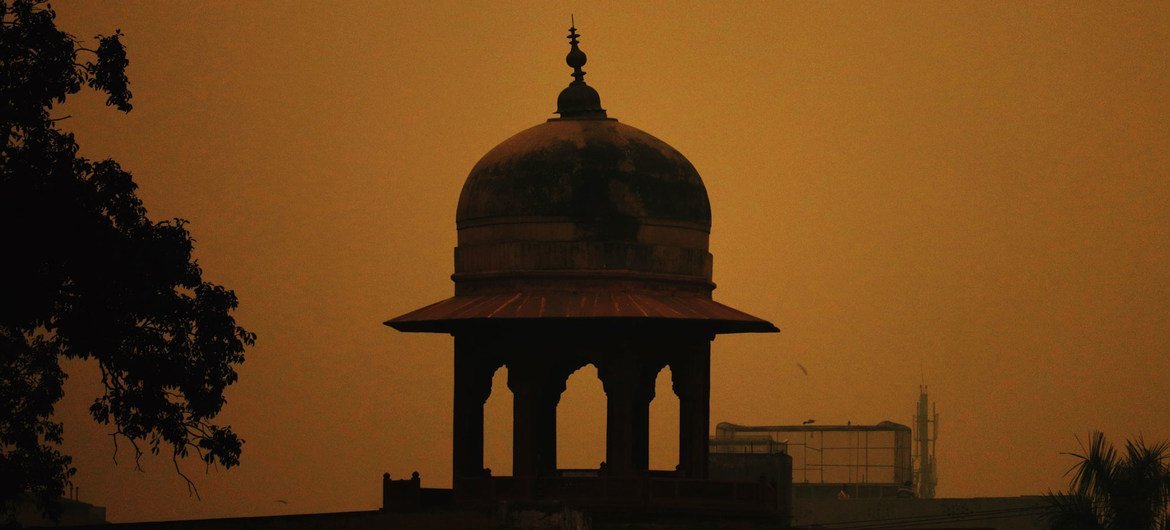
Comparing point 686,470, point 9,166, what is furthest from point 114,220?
Result: point 686,470

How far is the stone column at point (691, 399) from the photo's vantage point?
41.2m

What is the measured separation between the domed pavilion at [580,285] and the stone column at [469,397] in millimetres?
25

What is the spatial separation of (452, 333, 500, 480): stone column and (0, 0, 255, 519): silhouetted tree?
6.05 m

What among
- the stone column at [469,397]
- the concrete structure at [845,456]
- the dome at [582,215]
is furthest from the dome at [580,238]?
the concrete structure at [845,456]

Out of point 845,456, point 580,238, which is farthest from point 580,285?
point 845,456

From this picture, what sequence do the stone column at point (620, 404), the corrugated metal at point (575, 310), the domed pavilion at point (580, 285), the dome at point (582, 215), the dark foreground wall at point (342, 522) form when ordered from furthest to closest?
1. the dome at point (582, 215)
2. the domed pavilion at point (580, 285)
3. the stone column at point (620, 404)
4. the corrugated metal at point (575, 310)
5. the dark foreground wall at point (342, 522)

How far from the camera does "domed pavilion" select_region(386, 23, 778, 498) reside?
3997 cm

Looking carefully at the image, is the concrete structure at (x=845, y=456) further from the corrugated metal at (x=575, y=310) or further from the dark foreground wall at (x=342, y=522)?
the dark foreground wall at (x=342, y=522)

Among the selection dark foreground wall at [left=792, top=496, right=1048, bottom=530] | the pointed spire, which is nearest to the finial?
the pointed spire

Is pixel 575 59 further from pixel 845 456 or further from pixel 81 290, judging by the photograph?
pixel 845 456

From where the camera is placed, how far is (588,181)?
40.3 metres

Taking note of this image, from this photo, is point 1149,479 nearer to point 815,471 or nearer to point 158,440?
point 158,440

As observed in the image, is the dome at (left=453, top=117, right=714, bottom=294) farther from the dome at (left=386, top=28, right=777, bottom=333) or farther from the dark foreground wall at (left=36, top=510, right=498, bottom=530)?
the dark foreground wall at (left=36, top=510, right=498, bottom=530)

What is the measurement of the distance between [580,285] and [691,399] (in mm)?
3029
